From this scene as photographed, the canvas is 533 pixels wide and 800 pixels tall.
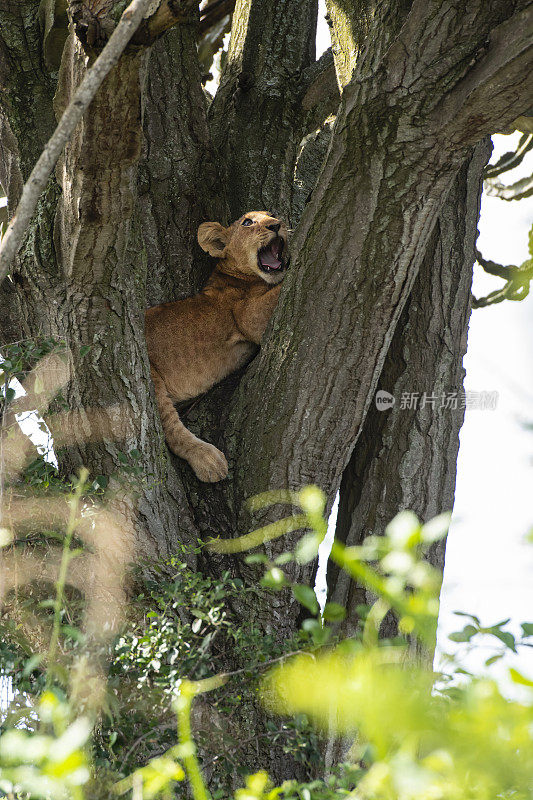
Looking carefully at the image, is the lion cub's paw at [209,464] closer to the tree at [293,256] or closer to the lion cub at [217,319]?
the tree at [293,256]

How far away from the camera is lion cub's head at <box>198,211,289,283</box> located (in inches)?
168

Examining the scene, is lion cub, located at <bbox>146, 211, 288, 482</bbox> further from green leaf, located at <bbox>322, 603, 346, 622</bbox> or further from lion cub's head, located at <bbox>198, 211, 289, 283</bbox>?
green leaf, located at <bbox>322, 603, 346, 622</bbox>

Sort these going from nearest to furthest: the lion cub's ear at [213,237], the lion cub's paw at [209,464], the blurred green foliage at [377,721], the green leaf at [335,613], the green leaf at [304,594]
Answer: the blurred green foliage at [377,721] < the green leaf at [304,594] < the green leaf at [335,613] < the lion cub's paw at [209,464] < the lion cub's ear at [213,237]

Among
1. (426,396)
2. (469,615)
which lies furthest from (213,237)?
(469,615)

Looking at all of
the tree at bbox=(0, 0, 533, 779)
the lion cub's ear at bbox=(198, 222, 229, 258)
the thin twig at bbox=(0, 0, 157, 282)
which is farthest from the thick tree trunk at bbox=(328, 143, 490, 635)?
the thin twig at bbox=(0, 0, 157, 282)

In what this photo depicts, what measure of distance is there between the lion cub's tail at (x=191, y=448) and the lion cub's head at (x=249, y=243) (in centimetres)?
90

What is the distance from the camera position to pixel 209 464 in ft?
11.9

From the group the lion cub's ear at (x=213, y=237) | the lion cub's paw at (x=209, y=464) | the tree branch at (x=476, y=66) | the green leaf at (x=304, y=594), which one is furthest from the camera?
the lion cub's ear at (x=213, y=237)

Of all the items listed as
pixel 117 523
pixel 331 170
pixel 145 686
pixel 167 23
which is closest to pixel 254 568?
pixel 117 523

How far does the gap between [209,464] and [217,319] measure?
0.97 m

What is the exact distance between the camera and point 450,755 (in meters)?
0.86

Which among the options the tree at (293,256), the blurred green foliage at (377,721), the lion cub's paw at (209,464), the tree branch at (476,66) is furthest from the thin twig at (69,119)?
the lion cub's paw at (209,464)

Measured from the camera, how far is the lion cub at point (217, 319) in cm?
413

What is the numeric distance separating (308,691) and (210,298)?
144 inches
